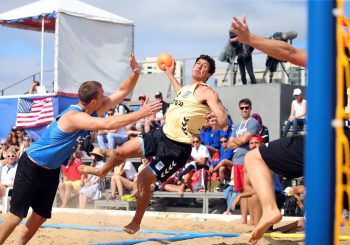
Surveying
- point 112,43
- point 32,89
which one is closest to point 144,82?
point 112,43

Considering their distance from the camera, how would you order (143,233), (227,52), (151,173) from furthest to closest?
1. (227,52)
2. (143,233)
3. (151,173)

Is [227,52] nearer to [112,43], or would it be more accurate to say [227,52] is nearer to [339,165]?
[112,43]

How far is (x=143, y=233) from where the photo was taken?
8.58 metres

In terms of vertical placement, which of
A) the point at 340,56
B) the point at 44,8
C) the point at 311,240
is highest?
the point at 44,8

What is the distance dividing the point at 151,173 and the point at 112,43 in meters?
11.9

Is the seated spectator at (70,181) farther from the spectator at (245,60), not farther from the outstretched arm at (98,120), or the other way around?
the outstretched arm at (98,120)

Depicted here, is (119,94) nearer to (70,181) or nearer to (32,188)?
(32,188)

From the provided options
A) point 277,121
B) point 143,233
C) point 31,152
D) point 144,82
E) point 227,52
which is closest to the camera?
point 31,152

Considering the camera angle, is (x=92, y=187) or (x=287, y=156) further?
(x=92, y=187)

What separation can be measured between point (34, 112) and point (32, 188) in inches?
433

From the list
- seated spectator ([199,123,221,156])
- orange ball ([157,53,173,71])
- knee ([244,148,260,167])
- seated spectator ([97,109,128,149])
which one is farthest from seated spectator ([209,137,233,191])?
knee ([244,148,260,167])

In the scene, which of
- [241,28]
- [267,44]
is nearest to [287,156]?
[267,44]

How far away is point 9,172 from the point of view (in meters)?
13.5

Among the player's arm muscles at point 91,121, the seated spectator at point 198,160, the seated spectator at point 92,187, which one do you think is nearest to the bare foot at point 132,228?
the player's arm muscles at point 91,121
